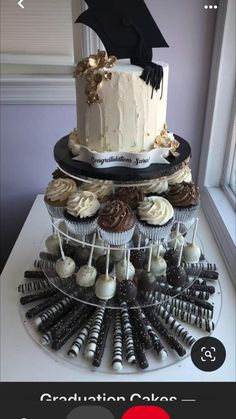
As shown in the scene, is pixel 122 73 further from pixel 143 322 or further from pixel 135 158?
pixel 143 322

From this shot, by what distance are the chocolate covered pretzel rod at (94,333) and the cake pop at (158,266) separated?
0.39 feet

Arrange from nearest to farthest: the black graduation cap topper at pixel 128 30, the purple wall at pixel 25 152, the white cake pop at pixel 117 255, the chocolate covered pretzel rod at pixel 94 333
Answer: the black graduation cap topper at pixel 128 30
the chocolate covered pretzel rod at pixel 94 333
the white cake pop at pixel 117 255
the purple wall at pixel 25 152

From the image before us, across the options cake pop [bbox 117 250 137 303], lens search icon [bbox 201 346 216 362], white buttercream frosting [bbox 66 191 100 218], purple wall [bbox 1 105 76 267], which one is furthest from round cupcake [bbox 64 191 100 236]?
purple wall [bbox 1 105 76 267]

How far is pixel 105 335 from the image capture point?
657 millimetres

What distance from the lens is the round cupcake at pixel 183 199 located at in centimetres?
67

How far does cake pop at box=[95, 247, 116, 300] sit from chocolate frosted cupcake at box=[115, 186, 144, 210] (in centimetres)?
13

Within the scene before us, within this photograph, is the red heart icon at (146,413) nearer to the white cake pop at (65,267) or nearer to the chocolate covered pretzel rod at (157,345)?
the chocolate covered pretzel rod at (157,345)

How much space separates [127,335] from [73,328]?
0.10 meters

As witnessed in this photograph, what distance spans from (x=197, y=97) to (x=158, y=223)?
0.56 metres

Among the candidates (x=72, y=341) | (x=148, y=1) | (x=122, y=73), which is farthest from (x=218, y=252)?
(x=148, y=1)

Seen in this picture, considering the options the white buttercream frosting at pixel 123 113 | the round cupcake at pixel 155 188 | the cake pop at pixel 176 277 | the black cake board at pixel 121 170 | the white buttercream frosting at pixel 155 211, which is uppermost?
the white buttercream frosting at pixel 123 113

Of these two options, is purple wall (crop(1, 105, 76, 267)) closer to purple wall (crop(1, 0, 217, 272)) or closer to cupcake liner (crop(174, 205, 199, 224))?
purple wall (crop(1, 0, 217, 272))

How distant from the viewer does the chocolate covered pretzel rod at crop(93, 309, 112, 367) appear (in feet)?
2.02

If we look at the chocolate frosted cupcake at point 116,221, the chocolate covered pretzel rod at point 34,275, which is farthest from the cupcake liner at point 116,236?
the chocolate covered pretzel rod at point 34,275
